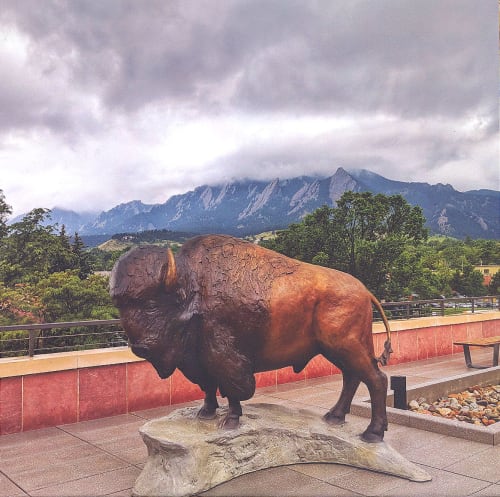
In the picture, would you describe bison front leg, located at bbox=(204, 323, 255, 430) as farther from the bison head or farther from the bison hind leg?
the bison hind leg

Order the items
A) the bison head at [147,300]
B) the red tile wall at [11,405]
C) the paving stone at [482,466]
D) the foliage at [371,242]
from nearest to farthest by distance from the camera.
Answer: the bison head at [147,300] < the paving stone at [482,466] < the red tile wall at [11,405] < the foliage at [371,242]

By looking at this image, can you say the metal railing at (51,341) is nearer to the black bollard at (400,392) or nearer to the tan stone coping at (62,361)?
the tan stone coping at (62,361)

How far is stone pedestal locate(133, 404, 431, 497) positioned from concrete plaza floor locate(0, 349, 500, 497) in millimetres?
93

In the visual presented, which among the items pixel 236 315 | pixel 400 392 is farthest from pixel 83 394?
pixel 400 392

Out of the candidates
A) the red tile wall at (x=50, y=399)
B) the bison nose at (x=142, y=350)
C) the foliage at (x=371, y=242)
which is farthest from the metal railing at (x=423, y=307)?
the foliage at (x=371, y=242)

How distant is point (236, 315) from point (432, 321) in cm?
911

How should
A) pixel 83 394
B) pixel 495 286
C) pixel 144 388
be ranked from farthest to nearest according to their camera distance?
pixel 495 286 < pixel 144 388 < pixel 83 394

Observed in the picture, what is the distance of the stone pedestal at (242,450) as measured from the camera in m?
4.30

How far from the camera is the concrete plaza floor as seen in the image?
14.5ft

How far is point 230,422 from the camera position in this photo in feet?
15.4

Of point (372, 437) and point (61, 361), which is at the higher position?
point (61, 361)

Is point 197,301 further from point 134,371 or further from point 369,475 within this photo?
point 134,371

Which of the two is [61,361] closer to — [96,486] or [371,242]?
[96,486]

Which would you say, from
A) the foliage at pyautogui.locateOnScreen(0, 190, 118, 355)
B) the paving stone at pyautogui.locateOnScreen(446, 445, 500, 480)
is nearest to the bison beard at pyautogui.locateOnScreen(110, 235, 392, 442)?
the paving stone at pyautogui.locateOnScreen(446, 445, 500, 480)
